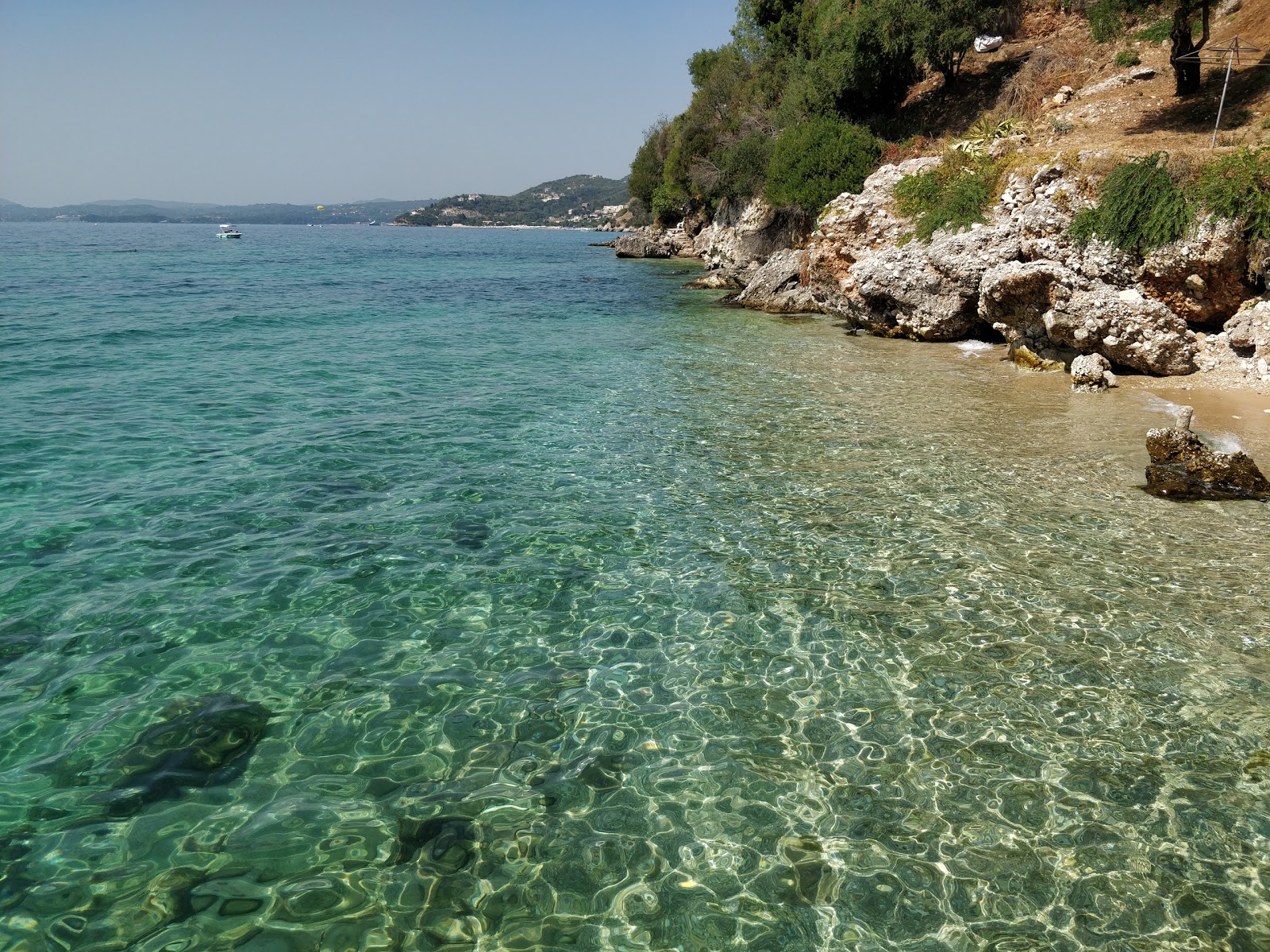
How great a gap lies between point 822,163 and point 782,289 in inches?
265

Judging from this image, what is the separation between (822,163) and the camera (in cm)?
3434

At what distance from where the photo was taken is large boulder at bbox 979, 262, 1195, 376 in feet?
54.7

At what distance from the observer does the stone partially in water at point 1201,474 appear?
33.9 feet

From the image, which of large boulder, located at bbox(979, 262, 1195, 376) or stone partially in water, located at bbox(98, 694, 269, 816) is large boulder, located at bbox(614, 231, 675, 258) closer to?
large boulder, located at bbox(979, 262, 1195, 376)

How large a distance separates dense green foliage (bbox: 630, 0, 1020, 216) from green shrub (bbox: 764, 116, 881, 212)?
0.05m

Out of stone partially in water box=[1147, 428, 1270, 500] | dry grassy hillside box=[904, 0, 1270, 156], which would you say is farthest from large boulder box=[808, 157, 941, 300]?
stone partially in water box=[1147, 428, 1270, 500]

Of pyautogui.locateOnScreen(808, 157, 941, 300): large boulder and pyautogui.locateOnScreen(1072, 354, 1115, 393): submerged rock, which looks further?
pyautogui.locateOnScreen(808, 157, 941, 300): large boulder

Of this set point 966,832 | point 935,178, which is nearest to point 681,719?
point 966,832

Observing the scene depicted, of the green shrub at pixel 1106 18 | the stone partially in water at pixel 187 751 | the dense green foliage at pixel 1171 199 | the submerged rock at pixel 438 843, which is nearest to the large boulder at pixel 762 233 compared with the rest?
the green shrub at pixel 1106 18

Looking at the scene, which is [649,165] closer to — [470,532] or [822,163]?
[822,163]

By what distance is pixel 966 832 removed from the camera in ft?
16.1

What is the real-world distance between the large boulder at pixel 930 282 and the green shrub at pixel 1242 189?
4359 mm

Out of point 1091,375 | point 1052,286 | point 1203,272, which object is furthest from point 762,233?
point 1091,375

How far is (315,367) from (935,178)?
1993cm
